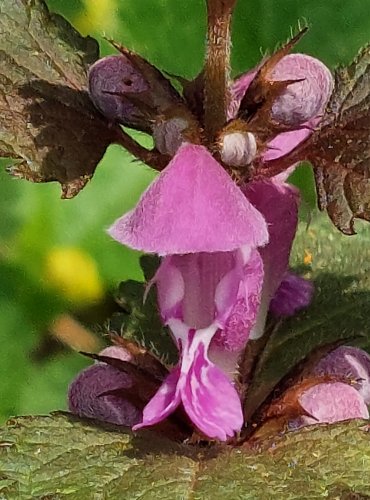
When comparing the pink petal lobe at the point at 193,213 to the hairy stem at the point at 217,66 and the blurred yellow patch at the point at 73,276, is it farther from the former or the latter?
the blurred yellow patch at the point at 73,276

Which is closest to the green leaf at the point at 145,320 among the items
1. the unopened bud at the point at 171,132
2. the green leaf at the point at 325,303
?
the green leaf at the point at 325,303

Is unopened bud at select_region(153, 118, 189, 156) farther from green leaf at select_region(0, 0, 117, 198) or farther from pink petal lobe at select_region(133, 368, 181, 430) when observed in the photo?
pink petal lobe at select_region(133, 368, 181, 430)

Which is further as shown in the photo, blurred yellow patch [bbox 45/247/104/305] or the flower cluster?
blurred yellow patch [bbox 45/247/104/305]

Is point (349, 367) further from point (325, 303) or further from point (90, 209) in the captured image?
point (90, 209)

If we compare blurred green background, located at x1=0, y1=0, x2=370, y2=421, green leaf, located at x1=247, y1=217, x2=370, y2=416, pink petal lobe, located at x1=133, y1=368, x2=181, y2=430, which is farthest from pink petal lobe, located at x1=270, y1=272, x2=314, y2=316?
blurred green background, located at x1=0, y1=0, x2=370, y2=421

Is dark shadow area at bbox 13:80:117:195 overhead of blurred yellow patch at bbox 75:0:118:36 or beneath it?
overhead

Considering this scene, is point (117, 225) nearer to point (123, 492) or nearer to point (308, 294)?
point (123, 492)

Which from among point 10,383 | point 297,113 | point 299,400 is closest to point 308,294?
point 299,400
